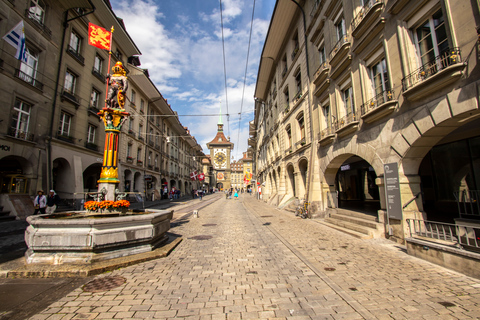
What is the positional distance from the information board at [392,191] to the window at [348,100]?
12.3ft

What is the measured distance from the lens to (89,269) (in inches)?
163

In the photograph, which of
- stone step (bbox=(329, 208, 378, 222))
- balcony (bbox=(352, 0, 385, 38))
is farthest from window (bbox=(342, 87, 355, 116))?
stone step (bbox=(329, 208, 378, 222))

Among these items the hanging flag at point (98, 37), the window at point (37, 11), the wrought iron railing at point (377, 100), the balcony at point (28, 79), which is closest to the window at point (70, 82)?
the balcony at point (28, 79)

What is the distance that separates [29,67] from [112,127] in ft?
35.9

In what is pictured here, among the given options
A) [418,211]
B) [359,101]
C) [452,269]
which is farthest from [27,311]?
[359,101]

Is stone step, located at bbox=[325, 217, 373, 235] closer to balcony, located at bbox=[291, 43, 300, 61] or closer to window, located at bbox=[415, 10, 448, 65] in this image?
window, located at bbox=[415, 10, 448, 65]

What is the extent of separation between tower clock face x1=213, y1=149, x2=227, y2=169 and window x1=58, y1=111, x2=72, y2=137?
7905cm

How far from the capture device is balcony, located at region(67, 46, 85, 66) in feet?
53.1

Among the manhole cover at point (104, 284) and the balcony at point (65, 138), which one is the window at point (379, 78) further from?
the balcony at point (65, 138)

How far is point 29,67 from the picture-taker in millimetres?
13219

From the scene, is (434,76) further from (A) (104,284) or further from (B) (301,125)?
(B) (301,125)

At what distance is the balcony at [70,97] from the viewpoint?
15.5 metres

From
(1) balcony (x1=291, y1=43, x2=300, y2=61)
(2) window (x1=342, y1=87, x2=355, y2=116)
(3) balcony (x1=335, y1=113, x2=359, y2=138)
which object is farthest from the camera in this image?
(1) balcony (x1=291, y1=43, x2=300, y2=61)

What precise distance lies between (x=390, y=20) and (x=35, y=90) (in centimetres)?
1871
